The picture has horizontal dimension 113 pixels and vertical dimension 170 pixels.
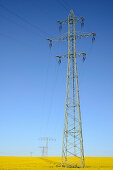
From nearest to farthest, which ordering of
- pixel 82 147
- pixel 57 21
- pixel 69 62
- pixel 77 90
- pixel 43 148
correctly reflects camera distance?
pixel 82 147
pixel 77 90
pixel 69 62
pixel 57 21
pixel 43 148

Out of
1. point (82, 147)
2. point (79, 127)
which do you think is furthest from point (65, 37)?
point (82, 147)

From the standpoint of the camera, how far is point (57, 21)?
146 feet

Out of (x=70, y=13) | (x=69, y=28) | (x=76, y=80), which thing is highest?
(x=70, y=13)

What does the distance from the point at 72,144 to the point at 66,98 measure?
25.3ft

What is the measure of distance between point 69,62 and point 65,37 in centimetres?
507

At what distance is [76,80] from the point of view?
39.2 meters

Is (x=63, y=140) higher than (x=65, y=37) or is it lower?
lower

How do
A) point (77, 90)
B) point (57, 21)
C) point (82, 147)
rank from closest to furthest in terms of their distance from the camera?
point (82, 147)
point (77, 90)
point (57, 21)

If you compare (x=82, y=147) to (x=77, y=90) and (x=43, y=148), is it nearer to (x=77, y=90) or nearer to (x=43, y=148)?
(x=77, y=90)

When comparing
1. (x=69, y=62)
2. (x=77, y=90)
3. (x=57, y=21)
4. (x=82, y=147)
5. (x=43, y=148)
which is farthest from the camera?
(x=43, y=148)

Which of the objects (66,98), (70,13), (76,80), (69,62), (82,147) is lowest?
(82,147)

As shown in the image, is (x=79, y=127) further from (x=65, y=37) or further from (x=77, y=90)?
(x=65, y=37)

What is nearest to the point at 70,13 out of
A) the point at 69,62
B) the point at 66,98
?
the point at 69,62

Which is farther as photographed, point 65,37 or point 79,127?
point 65,37
